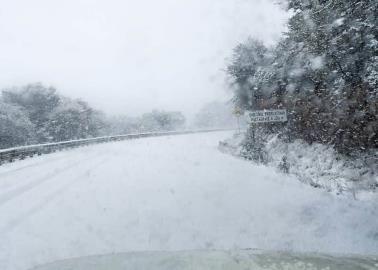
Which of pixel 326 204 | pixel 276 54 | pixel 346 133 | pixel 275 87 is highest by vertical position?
pixel 276 54

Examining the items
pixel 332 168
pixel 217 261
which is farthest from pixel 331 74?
pixel 217 261

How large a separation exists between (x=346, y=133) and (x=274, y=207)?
204 inches

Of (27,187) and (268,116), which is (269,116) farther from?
(27,187)

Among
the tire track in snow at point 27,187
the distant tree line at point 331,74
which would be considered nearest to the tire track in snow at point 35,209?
the tire track in snow at point 27,187

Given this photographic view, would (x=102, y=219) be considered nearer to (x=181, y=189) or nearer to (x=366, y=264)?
(x=181, y=189)

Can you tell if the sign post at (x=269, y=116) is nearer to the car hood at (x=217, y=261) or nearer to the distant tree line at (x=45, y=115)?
the car hood at (x=217, y=261)

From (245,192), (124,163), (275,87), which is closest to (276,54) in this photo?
(275,87)

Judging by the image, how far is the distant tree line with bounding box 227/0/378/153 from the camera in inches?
602

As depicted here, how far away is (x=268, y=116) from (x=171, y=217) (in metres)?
11.8

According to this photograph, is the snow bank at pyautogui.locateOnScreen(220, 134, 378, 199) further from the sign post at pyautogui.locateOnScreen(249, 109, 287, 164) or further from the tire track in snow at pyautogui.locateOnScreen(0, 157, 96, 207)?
the tire track in snow at pyautogui.locateOnScreen(0, 157, 96, 207)

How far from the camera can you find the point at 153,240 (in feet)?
27.6

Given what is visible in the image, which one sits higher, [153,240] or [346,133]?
[346,133]

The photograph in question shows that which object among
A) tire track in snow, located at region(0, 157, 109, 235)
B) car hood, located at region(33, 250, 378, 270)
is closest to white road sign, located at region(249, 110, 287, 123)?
tire track in snow, located at region(0, 157, 109, 235)

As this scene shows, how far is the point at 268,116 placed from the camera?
20.9 metres
